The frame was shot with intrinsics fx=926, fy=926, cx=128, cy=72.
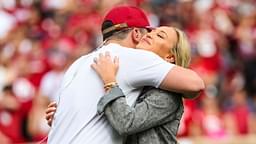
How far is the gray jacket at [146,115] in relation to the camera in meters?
4.34

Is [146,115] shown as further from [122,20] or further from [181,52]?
[122,20]

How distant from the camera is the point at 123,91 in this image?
443 centimetres

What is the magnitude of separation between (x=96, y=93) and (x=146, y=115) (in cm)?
27

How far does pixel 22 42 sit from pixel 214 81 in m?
2.47

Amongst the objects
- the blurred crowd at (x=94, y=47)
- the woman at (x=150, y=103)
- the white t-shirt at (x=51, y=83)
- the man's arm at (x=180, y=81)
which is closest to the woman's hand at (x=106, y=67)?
the woman at (x=150, y=103)

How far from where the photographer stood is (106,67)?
4457 mm

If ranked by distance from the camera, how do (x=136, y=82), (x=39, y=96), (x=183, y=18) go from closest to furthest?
1. (x=136, y=82)
2. (x=39, y=96)
3. (x=183, y=18)

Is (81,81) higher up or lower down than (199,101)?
higher up

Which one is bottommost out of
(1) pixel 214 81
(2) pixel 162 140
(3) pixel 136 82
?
(1) pixel 214 81

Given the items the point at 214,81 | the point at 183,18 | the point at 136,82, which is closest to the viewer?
the point at 136,82

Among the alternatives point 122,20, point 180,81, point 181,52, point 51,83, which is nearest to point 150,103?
point 180,81

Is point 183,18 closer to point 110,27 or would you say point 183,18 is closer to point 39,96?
point 39,96

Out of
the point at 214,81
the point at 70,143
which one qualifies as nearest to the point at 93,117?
the point at 70,143

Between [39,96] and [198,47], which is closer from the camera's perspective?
[39,96]
